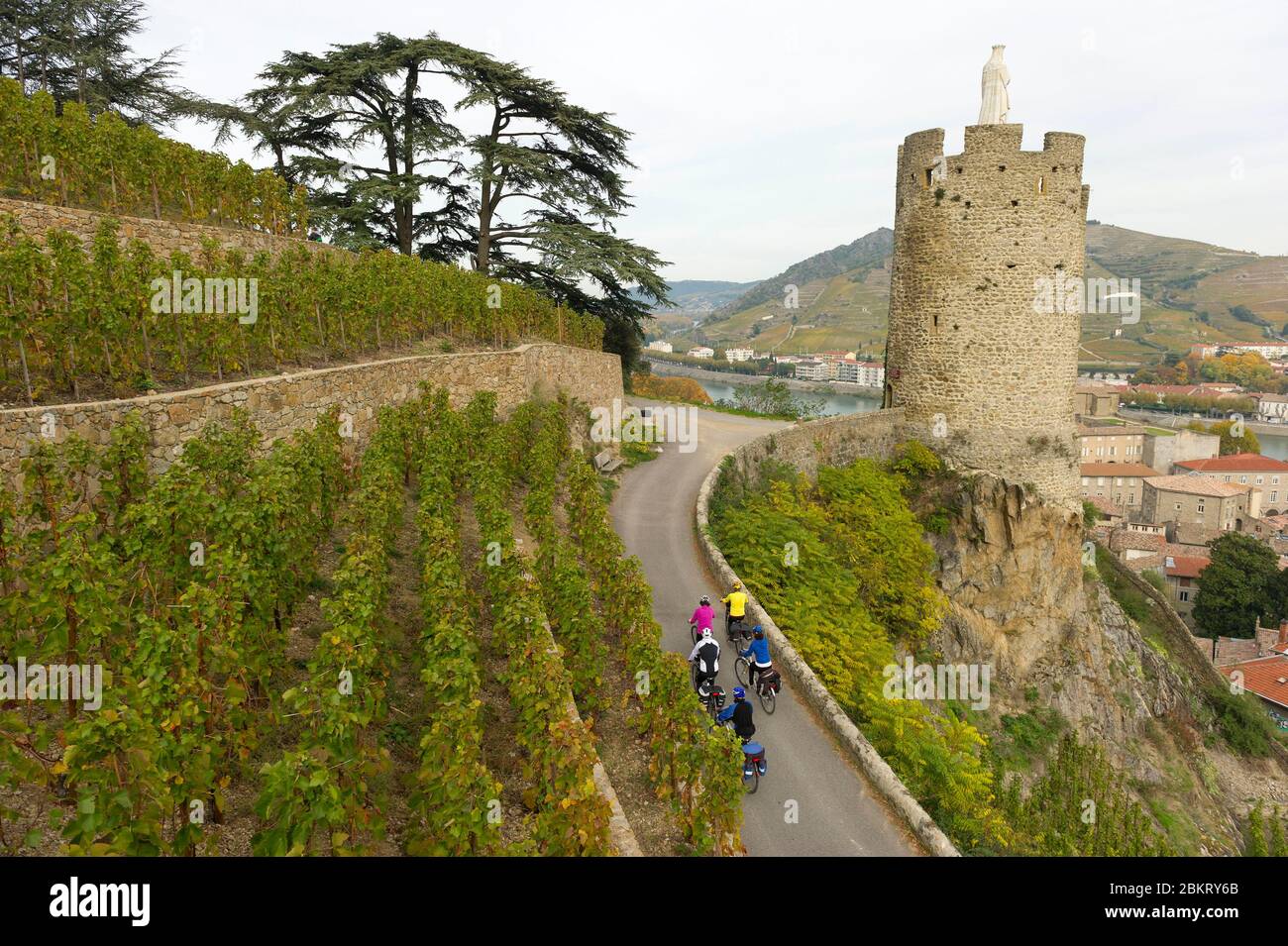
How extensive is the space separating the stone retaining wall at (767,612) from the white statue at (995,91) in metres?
8.33

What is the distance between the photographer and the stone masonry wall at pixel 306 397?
780cm

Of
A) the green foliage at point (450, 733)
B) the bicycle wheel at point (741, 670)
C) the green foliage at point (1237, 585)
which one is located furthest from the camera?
the green foliage at point (1237, 585)

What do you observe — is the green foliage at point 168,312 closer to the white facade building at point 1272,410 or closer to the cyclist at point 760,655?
the cyclist at point 760,655

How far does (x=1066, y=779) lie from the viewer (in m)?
17.9

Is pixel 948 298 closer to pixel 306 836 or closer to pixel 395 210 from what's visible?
pixel 395 210

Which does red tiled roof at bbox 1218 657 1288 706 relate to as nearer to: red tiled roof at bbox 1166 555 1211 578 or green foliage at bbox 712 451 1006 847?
red tiled roof at bbox 1166 555 1211 578

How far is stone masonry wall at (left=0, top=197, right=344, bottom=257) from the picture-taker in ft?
35.8

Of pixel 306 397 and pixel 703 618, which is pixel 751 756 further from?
pixel 306 397

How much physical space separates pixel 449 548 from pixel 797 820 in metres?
5.05

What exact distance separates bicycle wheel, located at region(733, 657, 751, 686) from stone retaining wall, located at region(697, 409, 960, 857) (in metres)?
0.64

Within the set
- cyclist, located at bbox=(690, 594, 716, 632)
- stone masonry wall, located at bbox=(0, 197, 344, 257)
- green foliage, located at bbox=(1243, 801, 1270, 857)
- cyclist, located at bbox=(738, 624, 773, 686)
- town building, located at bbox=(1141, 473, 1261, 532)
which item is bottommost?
green foliage, located at bbox=(1243, 801, 1270, 857)

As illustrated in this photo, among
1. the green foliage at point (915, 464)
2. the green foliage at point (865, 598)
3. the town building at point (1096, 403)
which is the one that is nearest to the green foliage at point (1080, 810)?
the green foliage at point (865, 598)

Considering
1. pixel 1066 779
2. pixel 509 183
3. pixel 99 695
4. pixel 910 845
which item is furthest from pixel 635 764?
pixel 509 183

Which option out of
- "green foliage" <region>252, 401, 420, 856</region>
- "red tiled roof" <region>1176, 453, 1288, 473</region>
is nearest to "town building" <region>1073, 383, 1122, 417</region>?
"red tiled roof" <region>1176, 453, 1288, 473</region>
